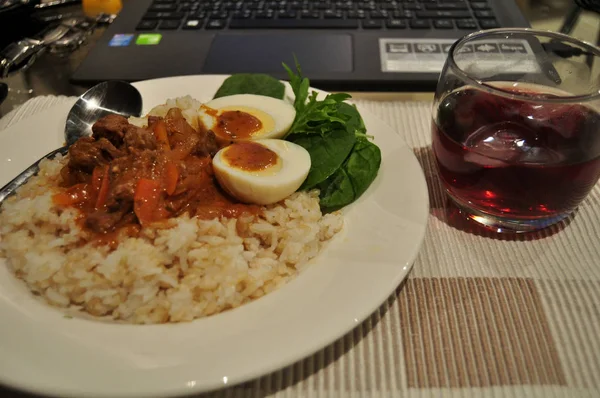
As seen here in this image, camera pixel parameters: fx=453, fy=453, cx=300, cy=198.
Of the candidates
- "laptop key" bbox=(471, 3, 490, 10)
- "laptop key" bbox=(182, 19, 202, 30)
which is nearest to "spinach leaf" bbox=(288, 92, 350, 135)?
"laptop key" bbox=(182, 19, 202, 30)

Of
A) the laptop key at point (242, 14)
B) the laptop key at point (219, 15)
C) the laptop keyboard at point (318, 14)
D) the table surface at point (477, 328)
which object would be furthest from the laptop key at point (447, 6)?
the table surface at point (477, 328)

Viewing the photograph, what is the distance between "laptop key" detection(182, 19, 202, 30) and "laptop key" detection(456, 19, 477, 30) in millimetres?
1676

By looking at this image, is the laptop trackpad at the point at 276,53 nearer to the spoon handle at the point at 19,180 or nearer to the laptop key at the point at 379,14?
the laptop key at the point at 379,14

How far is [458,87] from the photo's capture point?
5.10 feet

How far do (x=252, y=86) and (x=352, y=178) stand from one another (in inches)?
30.0

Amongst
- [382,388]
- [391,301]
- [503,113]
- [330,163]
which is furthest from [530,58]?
[382,388]

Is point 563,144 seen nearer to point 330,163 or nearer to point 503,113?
point 503,113

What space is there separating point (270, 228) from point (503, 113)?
0.87 meters

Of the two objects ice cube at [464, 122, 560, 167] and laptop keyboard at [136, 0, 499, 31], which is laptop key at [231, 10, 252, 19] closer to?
laptop keyboard at [136, 0, 499, 31]

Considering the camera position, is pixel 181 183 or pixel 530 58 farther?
pixel 530 58

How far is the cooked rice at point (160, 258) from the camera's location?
1.25m

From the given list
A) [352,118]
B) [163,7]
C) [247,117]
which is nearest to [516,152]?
[352,118]

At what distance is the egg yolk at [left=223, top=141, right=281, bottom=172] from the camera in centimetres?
155

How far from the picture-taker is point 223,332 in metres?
1.12
